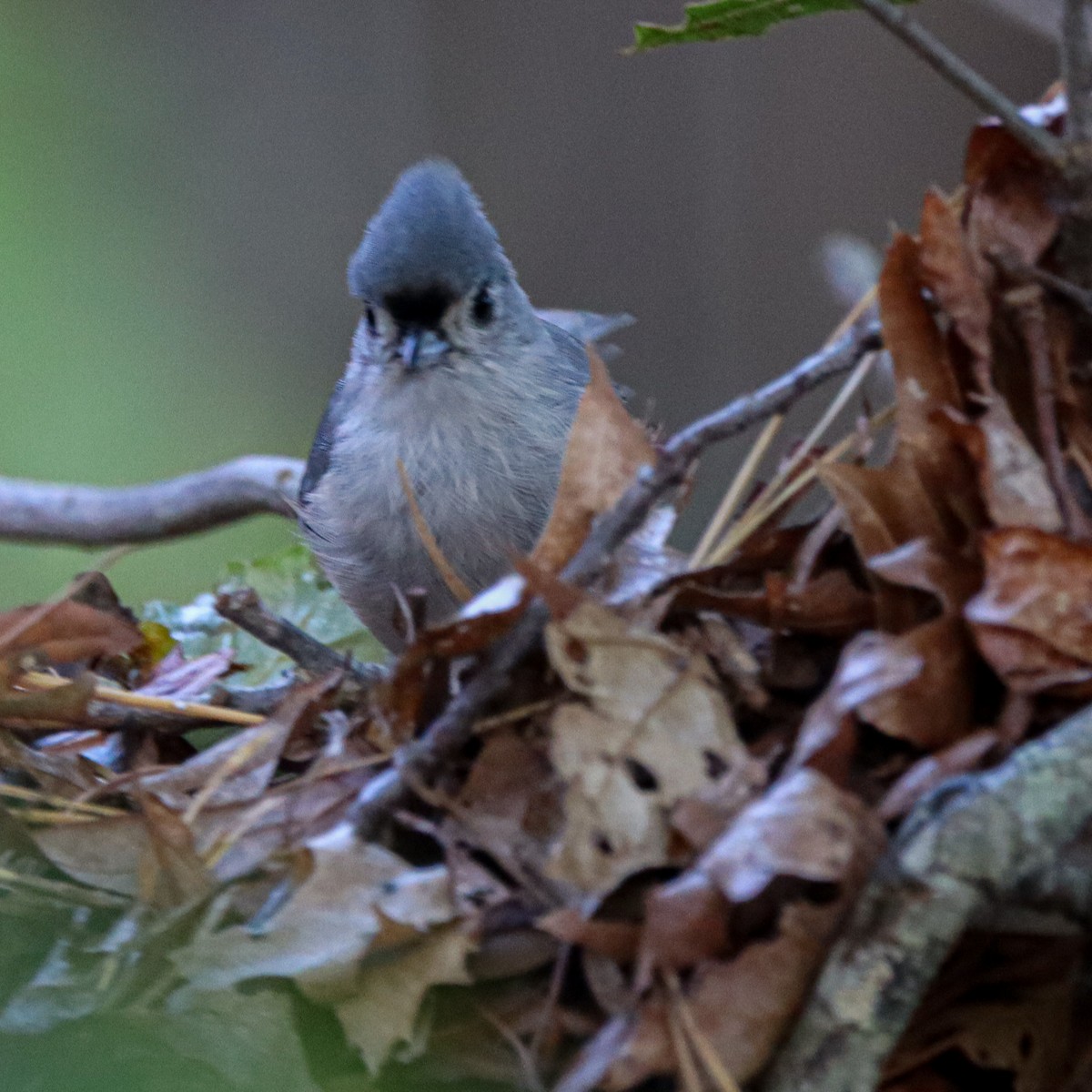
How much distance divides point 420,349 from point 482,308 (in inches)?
4.1

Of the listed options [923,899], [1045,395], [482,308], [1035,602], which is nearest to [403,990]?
[923,899]

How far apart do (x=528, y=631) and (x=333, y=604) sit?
3.35ft

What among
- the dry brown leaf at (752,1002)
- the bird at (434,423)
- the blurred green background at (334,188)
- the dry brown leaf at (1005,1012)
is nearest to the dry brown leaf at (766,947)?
the dry brown leaf at (752,1002)

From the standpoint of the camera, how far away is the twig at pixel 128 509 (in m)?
2.12

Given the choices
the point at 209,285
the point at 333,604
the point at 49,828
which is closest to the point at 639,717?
the point at 49,828

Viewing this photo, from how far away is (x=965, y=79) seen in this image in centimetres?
88

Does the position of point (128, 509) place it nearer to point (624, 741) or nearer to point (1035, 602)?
point (624, 741)

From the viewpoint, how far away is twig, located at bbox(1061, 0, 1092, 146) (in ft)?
2.88

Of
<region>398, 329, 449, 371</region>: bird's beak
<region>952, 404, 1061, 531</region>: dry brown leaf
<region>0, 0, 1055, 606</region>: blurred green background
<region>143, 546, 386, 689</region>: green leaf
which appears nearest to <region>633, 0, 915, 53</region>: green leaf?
<region>952, 404, 1061, 531</region>: dry brown leaf

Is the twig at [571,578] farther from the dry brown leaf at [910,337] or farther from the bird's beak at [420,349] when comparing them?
the bird's beak at [420,349]

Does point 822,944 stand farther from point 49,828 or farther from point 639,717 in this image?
point 49,828

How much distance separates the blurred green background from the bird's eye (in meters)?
1.93

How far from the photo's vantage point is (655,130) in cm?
364

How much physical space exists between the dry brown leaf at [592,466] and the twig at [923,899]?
0.31 meters
